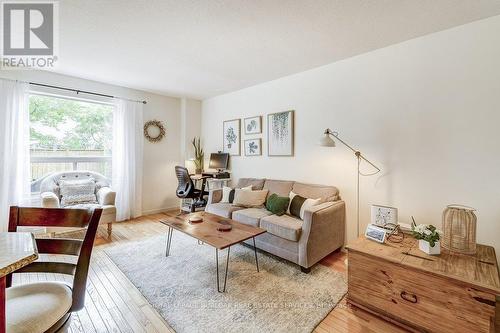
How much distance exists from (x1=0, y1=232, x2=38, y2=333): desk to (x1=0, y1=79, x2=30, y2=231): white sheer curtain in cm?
313

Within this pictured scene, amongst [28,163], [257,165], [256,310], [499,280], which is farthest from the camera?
[257,165]

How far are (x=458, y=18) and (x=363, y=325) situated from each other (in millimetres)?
2754

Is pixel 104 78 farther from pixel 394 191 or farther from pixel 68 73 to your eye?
pixel 394 191

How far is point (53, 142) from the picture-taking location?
371cm

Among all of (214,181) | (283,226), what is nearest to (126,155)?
(214,181)

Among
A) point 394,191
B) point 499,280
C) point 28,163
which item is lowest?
point 499,280

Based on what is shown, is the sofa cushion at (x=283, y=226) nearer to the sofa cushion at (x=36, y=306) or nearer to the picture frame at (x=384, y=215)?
the picture frame at (x=384, y=215)

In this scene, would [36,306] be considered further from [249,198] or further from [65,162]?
[65,162]

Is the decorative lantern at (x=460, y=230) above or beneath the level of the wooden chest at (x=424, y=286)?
above

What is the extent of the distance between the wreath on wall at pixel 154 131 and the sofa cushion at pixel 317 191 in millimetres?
3055

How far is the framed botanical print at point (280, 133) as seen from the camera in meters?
3.53

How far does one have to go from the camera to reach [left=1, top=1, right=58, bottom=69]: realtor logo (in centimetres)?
198

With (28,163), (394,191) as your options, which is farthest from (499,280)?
(28,163)

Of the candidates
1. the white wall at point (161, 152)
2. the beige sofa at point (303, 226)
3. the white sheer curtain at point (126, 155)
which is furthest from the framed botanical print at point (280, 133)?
the white sheer curtain at point (126, 155)
